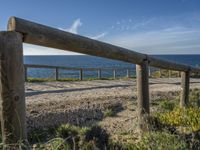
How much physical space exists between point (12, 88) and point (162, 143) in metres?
1.73

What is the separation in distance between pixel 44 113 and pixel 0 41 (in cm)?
404

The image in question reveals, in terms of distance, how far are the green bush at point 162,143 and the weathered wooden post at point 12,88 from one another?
1.40 meters

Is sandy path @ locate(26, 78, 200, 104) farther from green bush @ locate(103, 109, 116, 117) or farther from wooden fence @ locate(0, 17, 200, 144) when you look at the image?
wooden fence @ locate(0, 17, 200, 144)

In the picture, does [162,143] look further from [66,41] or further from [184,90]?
[184,90]

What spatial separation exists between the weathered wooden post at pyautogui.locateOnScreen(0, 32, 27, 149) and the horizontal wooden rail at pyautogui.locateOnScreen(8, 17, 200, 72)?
11 centimetres

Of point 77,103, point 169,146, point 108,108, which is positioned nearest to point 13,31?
point 169,146

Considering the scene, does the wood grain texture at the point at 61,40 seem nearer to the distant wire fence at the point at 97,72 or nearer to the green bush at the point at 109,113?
the green bush at the point at 109,113

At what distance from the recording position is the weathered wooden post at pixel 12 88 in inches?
106

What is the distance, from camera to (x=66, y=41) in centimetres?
340

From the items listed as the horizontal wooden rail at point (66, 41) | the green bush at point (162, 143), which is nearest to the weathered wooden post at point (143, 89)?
the horizontal wooden rail at point (66, 41)

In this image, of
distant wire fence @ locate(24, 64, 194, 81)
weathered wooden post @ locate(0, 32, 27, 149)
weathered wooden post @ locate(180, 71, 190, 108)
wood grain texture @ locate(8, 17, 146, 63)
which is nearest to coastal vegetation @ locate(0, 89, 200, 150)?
weathered wooden post @ locate(0, 32, 27, 149)

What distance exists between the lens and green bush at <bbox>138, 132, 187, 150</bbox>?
331 centimetres

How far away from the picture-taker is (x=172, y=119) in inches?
205

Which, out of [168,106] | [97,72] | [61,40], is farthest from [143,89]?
[97,72]
